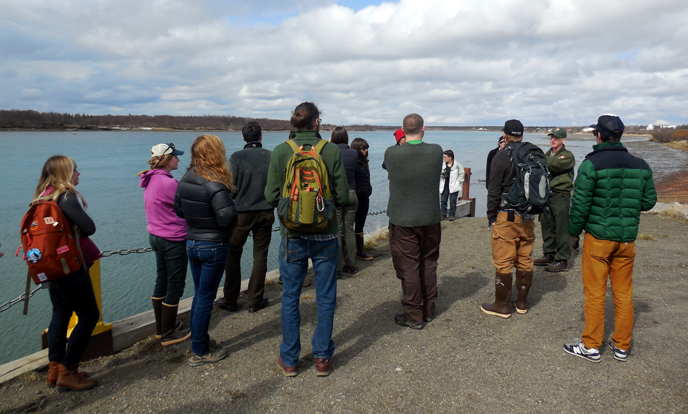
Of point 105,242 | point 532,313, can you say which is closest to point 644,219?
point 532,313

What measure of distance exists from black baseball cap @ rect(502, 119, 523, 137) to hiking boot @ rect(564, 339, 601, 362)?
6.54ft

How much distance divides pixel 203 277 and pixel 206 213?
1.67 feet

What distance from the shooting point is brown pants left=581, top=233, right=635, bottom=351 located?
128 inches

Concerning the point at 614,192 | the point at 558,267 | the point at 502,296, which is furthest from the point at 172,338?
the point at 558,267

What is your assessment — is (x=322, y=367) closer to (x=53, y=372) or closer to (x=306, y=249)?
(x=306, y=249)

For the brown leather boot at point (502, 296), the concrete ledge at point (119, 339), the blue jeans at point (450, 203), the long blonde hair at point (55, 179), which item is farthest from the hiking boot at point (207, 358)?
the blue jeans at point (450, 203)

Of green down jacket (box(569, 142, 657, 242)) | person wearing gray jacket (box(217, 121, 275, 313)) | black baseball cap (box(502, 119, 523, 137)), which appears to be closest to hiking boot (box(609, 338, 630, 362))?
green down jacket (box(569, 142, 657, 242))

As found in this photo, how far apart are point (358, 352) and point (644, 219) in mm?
8938

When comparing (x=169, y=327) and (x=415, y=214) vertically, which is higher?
(x=415, y=214)

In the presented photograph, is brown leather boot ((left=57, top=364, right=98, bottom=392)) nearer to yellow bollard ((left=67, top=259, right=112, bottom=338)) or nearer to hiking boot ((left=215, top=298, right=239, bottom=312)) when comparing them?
yellow bollard ((left=67, top=259, right=112, bottom=338))

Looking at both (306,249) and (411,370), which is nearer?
(306,249)

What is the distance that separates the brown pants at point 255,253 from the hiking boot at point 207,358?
1.05 metres

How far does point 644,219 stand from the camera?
30.9 ft

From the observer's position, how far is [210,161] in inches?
127
